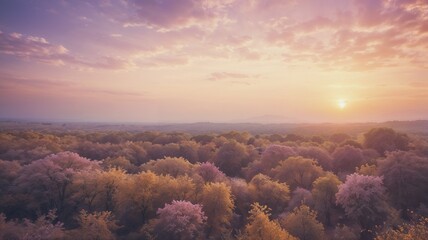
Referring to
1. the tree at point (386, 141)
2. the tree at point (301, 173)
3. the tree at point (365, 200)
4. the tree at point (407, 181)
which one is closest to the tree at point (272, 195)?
the tree at point (301, 173)

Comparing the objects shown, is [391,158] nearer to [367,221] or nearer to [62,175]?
[367,221]

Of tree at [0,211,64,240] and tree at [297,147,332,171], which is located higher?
tree at [297,147,332,171]

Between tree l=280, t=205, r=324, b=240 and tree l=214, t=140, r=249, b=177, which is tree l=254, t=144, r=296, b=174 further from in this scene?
tree l=280, t=205, r=324, b=240

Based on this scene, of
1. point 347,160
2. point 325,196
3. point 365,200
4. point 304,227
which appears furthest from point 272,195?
point 347,160

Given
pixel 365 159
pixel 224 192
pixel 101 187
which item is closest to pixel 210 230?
pixel 224 192

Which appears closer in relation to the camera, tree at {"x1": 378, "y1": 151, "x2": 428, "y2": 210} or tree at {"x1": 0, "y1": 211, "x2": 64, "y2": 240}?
tree at {"x1": 0, "y1": 211, "x2": 64, "y2": 240}

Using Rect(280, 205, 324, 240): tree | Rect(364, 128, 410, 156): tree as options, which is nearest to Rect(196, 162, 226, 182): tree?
Rect(280, 205, 324, 240): tree

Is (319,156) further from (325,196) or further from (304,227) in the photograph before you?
(304,227)
